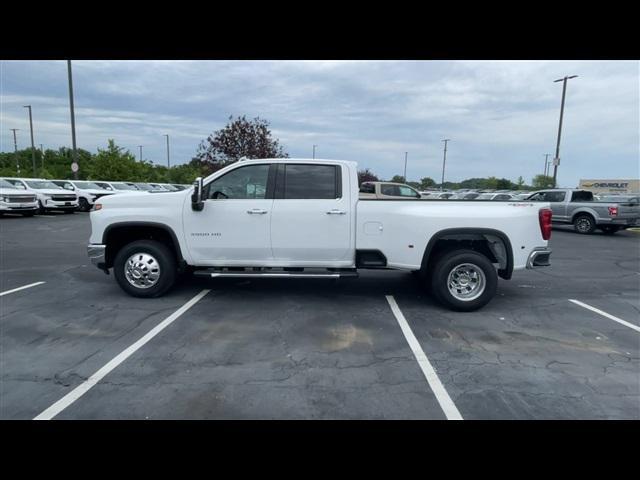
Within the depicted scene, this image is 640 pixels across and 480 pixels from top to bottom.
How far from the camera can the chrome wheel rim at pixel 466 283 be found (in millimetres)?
5488

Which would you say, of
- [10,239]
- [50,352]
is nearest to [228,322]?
[50,352]

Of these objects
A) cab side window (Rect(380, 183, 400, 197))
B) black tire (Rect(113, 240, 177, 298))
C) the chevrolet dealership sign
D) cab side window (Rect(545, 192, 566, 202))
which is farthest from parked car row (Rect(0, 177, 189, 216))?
the chevrolet dealership sign

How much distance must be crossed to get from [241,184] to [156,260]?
1.66m

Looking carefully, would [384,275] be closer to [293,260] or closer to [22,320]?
[293,260]

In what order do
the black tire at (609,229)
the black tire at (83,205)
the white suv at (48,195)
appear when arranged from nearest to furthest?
the black tire at (609,229) → the white suv at (48,195) → the black tire at (83,205)

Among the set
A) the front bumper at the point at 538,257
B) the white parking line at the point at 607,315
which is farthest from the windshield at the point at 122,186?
the white parking line at the point at 607,315

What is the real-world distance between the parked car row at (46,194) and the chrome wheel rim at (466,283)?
578 inches

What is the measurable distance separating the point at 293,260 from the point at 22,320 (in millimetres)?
3523

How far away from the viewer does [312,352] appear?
4141 mm

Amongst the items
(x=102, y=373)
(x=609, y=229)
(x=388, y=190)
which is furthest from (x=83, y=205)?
(x=609, y=229)

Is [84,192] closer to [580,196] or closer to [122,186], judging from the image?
[122,186]

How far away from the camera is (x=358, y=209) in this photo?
552cm

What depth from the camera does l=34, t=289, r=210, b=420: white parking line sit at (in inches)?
121

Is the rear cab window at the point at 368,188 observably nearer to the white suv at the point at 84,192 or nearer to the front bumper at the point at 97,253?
the front bumper at the point at 97,253
